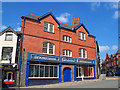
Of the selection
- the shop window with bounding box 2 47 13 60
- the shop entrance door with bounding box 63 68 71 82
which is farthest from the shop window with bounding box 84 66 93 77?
the shop window with bounding box 2 47 13 60

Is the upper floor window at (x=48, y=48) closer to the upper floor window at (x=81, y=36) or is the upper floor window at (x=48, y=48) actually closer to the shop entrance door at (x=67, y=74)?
the shop entrance door at (x=67, y=74)

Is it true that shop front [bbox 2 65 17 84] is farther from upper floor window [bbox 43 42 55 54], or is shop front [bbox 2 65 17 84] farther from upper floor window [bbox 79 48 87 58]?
upper floor window [bbox 79 48 87 58]

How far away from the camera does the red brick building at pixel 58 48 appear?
17.1 m

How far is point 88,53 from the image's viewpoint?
23.5m

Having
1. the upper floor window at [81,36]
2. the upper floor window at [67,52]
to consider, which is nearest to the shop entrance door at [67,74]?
the upper floor window at [67,52]

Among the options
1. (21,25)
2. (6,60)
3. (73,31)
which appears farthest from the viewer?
(73,31)

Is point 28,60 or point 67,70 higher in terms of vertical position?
point 28,60

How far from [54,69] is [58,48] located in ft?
10.9

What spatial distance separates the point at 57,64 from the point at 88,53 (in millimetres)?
7578

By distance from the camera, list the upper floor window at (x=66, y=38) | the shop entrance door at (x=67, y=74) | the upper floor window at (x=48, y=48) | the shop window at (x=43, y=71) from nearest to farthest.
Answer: the shop window at (x=43, y=71) → the upper floor window at (x=48, y=48) → the shop entrance door at (x=67, y=74) → the upper floor window at (x=66, y=38)

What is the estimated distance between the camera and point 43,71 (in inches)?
684

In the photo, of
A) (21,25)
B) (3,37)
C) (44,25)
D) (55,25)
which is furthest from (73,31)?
(3,37)

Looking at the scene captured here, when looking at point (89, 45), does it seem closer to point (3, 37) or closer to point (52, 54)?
point (52, 54)

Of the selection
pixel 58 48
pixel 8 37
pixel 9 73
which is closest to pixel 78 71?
pixel 58 48
